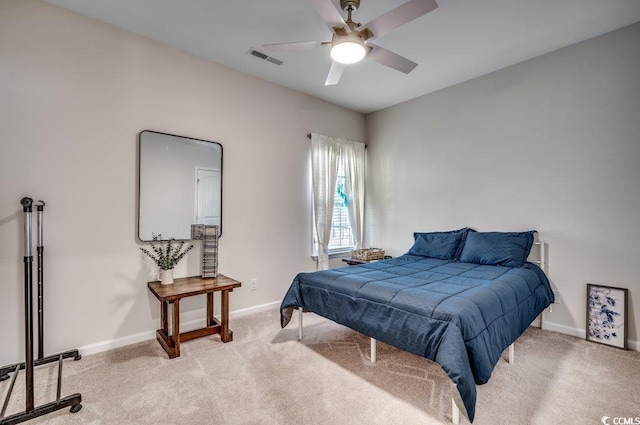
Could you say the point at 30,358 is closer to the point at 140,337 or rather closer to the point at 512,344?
the point at 140,337

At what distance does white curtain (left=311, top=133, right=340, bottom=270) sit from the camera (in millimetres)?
4250

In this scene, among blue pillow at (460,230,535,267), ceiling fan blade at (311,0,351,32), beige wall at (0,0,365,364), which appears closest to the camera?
ceiling fan blade at (311,0,351,32)

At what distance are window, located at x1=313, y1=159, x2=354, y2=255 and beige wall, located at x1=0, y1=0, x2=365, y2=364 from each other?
133 cm

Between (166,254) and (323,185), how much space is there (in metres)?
2.19

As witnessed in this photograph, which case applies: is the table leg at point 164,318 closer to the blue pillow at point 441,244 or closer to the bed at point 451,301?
the bed at point 451,301

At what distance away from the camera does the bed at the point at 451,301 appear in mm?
1761

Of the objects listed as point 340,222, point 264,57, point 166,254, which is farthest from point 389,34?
point 166,254

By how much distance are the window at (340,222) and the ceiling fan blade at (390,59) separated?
2116 mm

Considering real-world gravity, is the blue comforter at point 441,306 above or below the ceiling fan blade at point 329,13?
below

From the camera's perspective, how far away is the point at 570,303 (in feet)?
10.1

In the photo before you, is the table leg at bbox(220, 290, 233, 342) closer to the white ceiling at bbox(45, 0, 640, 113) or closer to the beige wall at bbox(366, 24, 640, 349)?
the white ceiling at bbox(45, 0, 640, 113)

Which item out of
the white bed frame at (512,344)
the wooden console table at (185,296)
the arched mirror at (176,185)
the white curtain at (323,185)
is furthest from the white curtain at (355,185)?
the wooden console table at (185,296)

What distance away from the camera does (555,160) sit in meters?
3.17

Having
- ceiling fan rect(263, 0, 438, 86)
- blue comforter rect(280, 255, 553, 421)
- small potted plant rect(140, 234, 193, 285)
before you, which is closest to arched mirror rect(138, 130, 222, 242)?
small potted plant rect(140, 234, 193, 285)
